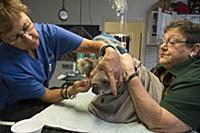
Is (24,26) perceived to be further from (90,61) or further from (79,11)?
(79,11)

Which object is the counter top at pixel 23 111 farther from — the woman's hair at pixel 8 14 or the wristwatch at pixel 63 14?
the wristwatch at pixel 63 14

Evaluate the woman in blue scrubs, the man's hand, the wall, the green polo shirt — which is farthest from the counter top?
the wall

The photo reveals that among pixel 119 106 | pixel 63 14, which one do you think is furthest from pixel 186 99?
pixel 63 14

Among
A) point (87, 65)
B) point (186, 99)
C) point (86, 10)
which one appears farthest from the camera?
point (86, 10)

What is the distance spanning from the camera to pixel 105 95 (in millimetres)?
969

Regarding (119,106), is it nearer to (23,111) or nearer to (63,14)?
(23,111)

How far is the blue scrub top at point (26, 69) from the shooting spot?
3.53ft

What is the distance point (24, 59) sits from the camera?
1.10 metres

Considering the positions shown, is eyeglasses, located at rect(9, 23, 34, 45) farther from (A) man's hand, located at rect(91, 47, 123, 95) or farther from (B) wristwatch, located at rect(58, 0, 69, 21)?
(B) wristwatch, located at rect(58, 0, 69, 21)

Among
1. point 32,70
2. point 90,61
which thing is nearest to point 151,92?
point 90,61

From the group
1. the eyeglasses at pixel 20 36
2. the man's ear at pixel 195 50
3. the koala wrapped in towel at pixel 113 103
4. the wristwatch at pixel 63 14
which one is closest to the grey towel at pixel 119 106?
the koala wrapped in towel at pixel 113 103

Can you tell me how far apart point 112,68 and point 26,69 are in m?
0.42

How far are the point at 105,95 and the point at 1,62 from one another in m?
0.49

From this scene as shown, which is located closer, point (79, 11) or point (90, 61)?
point (90, 61)
